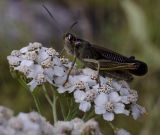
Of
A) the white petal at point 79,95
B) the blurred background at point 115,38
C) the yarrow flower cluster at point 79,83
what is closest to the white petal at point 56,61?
the yarrow flower cluster at point 79,83

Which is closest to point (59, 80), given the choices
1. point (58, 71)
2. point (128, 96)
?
point (58, 71)

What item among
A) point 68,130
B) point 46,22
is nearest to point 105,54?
point 68,130

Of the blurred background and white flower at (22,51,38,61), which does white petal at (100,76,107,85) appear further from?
the blurred background

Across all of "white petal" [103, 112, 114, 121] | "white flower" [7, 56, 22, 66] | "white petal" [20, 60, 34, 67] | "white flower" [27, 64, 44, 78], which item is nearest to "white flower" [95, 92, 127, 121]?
"white petal" [103, 112, 114, 121]

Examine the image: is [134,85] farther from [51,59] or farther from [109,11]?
[51,59]

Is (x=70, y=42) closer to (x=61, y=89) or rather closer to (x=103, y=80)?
(x=103, y=80)
